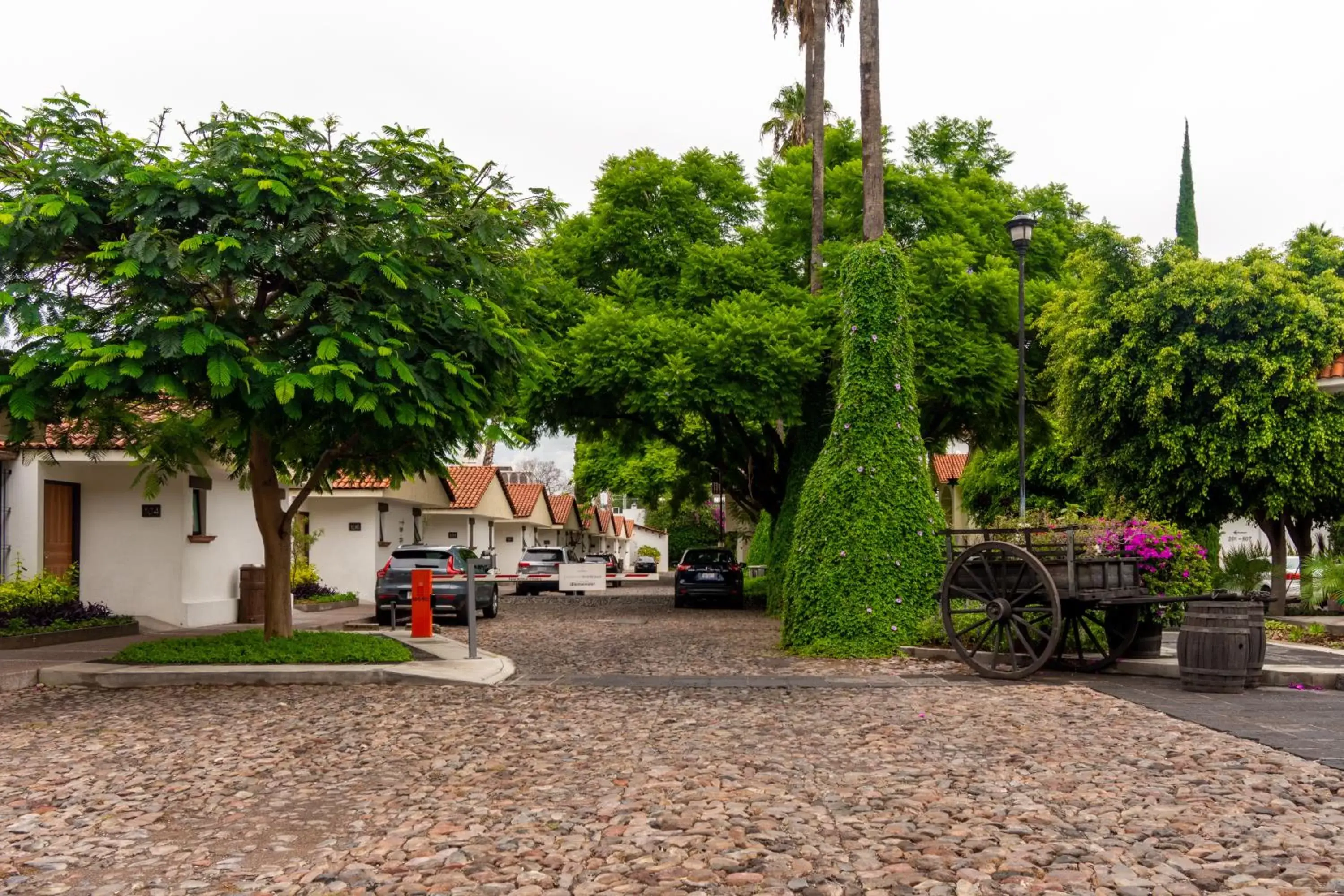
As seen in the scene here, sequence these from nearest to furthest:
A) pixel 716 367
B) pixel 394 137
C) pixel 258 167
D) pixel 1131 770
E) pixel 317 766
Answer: pixel 1131 770 → pixel 317 766 → pixel 258 167 → pixel 394 137 → pixel 716 367

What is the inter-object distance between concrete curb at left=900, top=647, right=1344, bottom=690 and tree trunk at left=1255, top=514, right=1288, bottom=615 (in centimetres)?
841

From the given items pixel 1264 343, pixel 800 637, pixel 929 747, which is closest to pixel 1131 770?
pixel 929 747

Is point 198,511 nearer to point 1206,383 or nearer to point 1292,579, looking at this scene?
point 1206,383

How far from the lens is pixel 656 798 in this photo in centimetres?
693

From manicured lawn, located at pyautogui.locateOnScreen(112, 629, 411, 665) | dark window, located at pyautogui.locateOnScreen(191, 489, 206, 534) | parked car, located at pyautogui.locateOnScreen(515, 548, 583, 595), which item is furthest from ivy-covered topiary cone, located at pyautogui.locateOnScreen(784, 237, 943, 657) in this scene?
parked car, located at pyautogui.locateOnScreen(515, 548, 583, 595)

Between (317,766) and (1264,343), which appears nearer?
(317,766)

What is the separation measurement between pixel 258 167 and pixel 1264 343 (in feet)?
54.2

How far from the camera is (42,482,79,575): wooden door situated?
20.0 m

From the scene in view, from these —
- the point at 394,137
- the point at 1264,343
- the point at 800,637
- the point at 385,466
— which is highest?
the point at 394,137

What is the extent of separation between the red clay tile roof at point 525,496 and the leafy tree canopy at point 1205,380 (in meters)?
37.7

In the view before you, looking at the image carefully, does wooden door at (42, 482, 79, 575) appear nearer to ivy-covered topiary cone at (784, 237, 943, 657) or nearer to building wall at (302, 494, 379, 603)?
building wall at (302, 494, 379, 603)

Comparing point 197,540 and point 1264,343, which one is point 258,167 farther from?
point 1264,343

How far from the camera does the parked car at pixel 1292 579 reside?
2284cm

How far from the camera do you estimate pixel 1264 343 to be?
2033cm
